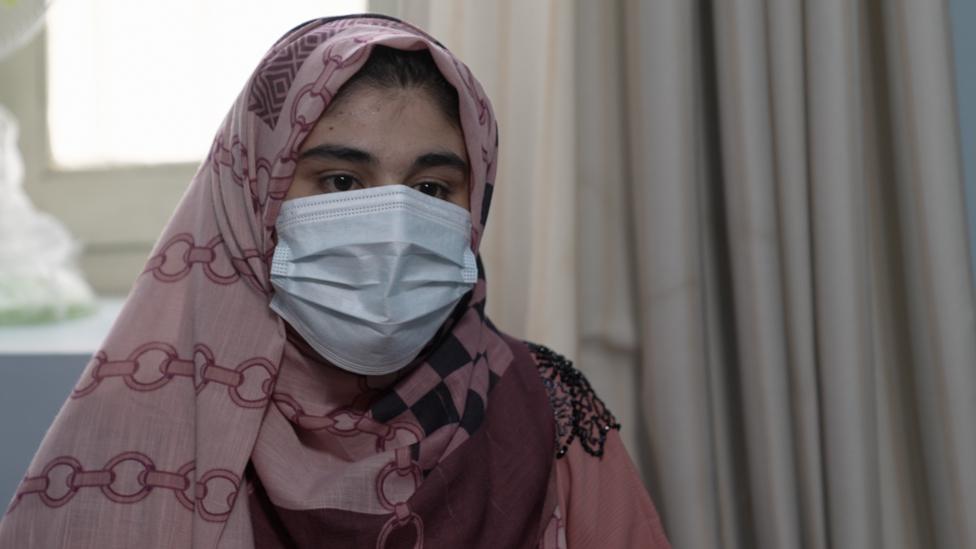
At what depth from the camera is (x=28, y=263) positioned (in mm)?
1708

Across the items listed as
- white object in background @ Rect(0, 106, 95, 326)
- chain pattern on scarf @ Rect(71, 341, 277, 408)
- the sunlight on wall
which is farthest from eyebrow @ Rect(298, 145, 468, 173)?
the sunlight on wall

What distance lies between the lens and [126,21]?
2.07 metres

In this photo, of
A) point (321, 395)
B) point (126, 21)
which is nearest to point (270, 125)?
point (321, 395)

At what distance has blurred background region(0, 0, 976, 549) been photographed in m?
1.21

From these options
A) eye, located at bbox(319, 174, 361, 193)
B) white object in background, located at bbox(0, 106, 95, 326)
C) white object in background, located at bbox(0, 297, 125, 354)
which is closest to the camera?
eye, located at bbox(319, 174, 361, 193)

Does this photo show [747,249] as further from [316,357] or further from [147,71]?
[147,71]

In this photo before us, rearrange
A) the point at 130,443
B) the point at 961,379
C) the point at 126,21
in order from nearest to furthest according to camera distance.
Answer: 1. the point at 130,443
2. the point at 961,379
3. the point at 126,21

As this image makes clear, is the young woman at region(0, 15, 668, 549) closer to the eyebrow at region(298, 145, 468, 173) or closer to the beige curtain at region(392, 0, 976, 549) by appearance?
the eyebrow at region(298, 145, 468, 173)

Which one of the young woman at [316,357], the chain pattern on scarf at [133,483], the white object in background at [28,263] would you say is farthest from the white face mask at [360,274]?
the white object in background at [28,263]

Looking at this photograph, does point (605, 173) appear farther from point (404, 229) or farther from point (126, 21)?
point (126, 21)

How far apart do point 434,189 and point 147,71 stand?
4.24ft

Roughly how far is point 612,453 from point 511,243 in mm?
429

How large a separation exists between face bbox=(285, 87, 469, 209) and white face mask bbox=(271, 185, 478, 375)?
34 millimetres

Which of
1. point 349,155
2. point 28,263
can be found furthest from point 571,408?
point 28,263
